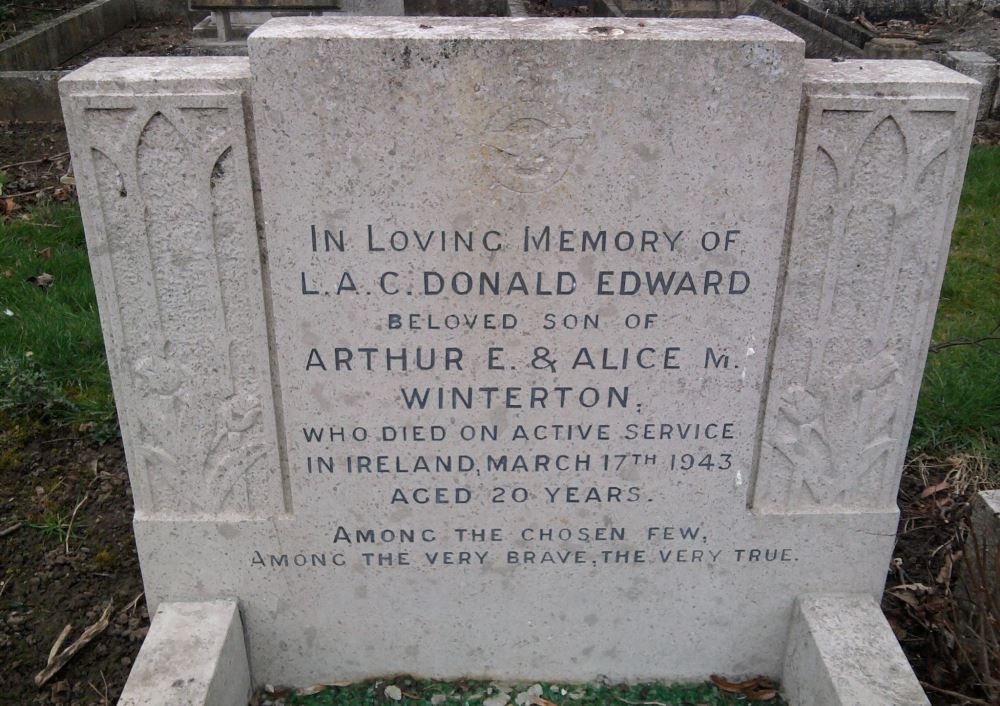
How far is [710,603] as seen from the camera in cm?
282

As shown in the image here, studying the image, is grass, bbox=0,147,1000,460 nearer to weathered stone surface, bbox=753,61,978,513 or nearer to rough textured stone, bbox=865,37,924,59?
weathered stone surface, bbox=753,61,978,513

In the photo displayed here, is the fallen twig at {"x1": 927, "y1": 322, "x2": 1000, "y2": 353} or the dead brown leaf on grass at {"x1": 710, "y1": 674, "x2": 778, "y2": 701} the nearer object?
the dead brown leaf on grass at {"x1": 710, "y1": 674, "x2": 778, "y2": 701}

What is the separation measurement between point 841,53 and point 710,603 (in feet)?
23.4

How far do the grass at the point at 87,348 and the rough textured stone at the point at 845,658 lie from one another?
130cm

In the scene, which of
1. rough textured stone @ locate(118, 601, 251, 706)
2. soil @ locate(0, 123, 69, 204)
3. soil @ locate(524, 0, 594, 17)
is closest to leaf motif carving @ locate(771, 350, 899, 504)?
Answer: rough textured stone @ locate(118, 601, 251, 706)

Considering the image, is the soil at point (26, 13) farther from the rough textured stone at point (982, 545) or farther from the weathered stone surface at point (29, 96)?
the rough textured stone at point (982, 545)

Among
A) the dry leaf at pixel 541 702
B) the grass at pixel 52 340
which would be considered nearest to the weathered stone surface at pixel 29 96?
the grass at pixel 52 340

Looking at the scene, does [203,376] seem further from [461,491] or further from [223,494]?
[461,491]

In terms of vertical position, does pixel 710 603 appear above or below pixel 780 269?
below

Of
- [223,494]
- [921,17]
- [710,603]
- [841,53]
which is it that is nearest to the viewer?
[223,494]

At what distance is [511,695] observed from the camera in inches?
114

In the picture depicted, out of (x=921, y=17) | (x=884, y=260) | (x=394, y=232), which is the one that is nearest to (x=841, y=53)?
(x=921, y=17)

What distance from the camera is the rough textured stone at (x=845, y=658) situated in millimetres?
2428

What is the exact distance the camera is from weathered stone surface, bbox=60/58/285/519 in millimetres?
2182
